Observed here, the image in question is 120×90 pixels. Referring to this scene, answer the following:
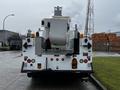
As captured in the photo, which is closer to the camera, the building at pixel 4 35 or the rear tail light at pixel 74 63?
the rear tail light at pixel 74 63

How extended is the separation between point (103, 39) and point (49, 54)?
200ft

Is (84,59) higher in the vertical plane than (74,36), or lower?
lower

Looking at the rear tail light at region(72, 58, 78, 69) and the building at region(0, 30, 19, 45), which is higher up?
the building at region(0, 30, 19, 45)

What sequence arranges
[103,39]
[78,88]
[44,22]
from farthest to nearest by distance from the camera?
[103,39] < [44,22] < [78,88]

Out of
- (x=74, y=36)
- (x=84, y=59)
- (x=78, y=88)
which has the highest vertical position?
(x=74, y=36)

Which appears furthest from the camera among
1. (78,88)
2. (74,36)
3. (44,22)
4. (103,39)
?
(103,39)

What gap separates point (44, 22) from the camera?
15.8m

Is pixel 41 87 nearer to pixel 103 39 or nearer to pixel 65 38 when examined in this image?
pixel 65 38

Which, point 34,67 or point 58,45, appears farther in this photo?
point 58,45

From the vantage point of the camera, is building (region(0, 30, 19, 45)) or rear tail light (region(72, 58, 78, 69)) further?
building (region(0, 30, 19, 45))

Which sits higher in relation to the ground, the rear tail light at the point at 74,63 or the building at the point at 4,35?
the building at the point at 4,35

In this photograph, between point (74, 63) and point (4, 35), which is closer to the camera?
point (74, 63)

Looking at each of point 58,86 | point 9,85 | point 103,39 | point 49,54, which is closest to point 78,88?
point 58,86

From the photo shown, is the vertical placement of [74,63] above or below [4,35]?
below
